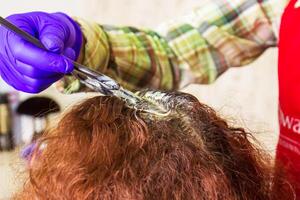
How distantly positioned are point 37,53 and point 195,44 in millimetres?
475

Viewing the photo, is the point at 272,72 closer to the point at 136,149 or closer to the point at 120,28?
the point at 120,28

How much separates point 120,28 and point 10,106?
692mm

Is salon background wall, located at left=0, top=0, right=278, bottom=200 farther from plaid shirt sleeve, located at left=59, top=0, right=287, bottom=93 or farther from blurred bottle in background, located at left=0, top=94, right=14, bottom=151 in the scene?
plaid shirt sleeve, located at left=59, top=0, right=287, bottom=93

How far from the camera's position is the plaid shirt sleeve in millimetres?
1072

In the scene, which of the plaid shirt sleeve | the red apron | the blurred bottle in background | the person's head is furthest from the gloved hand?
the blurred bottle in background

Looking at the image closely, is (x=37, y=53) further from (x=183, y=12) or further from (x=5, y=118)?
(x=183, y=12)

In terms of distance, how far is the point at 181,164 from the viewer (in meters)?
0.62

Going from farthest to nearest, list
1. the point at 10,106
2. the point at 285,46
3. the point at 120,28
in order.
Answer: the point at 10,106 → the point at 120,28 → the point at 285,46

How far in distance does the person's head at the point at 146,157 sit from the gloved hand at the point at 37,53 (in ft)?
0.31

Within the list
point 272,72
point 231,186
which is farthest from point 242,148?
point 272,72

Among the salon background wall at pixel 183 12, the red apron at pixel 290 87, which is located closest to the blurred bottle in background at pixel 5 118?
the salon background wall at pixel 183 12

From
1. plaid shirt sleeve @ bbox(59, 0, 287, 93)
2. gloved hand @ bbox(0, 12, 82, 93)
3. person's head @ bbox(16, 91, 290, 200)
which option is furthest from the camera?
plaid shirt sleeve @ bbox(59, 0, 287, 93)

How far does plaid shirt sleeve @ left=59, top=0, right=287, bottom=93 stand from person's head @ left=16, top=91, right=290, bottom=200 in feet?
1.28

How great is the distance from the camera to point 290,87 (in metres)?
0.93
